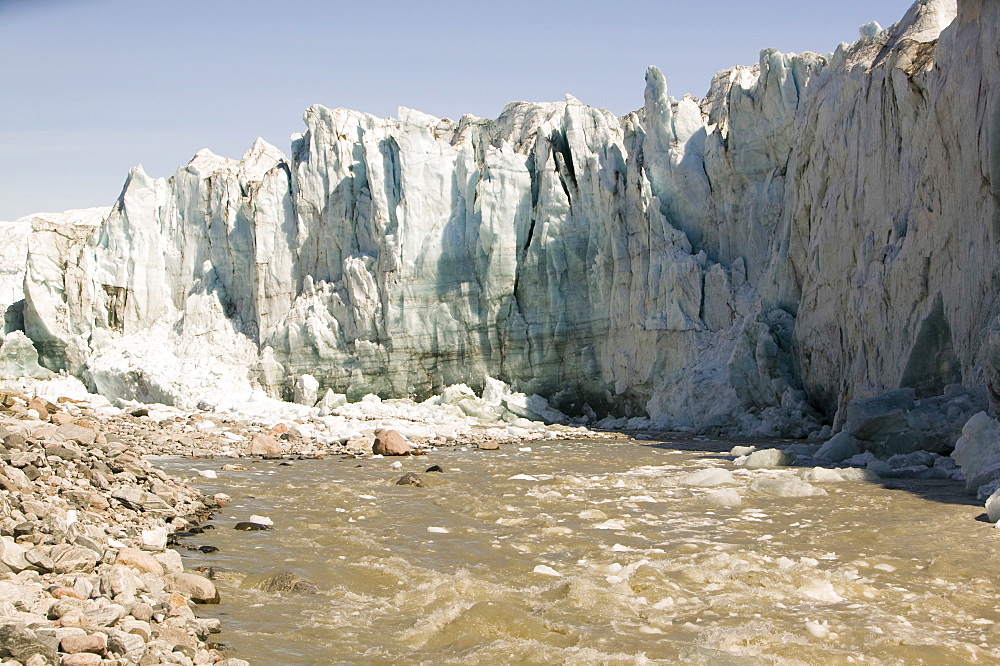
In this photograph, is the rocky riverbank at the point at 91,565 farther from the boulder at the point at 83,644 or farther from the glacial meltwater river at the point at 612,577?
the glacial meltwater river at the point at 612,577

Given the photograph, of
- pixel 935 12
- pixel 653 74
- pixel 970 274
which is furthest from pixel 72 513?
pixel 653 74

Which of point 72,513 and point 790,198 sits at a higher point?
point 790,198

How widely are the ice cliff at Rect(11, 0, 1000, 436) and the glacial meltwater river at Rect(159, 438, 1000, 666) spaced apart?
7.39 metres

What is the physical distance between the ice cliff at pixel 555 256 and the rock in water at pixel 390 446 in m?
6.93

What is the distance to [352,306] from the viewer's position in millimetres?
24438

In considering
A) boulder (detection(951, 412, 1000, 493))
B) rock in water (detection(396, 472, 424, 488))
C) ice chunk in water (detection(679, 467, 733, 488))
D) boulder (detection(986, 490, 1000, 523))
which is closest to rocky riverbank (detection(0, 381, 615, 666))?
rock in water (detection(396, 472, 424, 488))

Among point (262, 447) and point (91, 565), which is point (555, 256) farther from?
point (91, 565)

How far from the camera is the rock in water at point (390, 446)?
49.0 feet

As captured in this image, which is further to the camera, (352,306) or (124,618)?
(352,306)

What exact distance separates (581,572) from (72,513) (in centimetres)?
352

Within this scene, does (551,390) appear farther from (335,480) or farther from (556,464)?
(335,480)

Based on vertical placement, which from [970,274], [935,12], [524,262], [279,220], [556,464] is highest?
[935,12]

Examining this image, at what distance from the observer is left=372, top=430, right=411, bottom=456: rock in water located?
49.0 ft

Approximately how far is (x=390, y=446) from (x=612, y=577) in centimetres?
969
